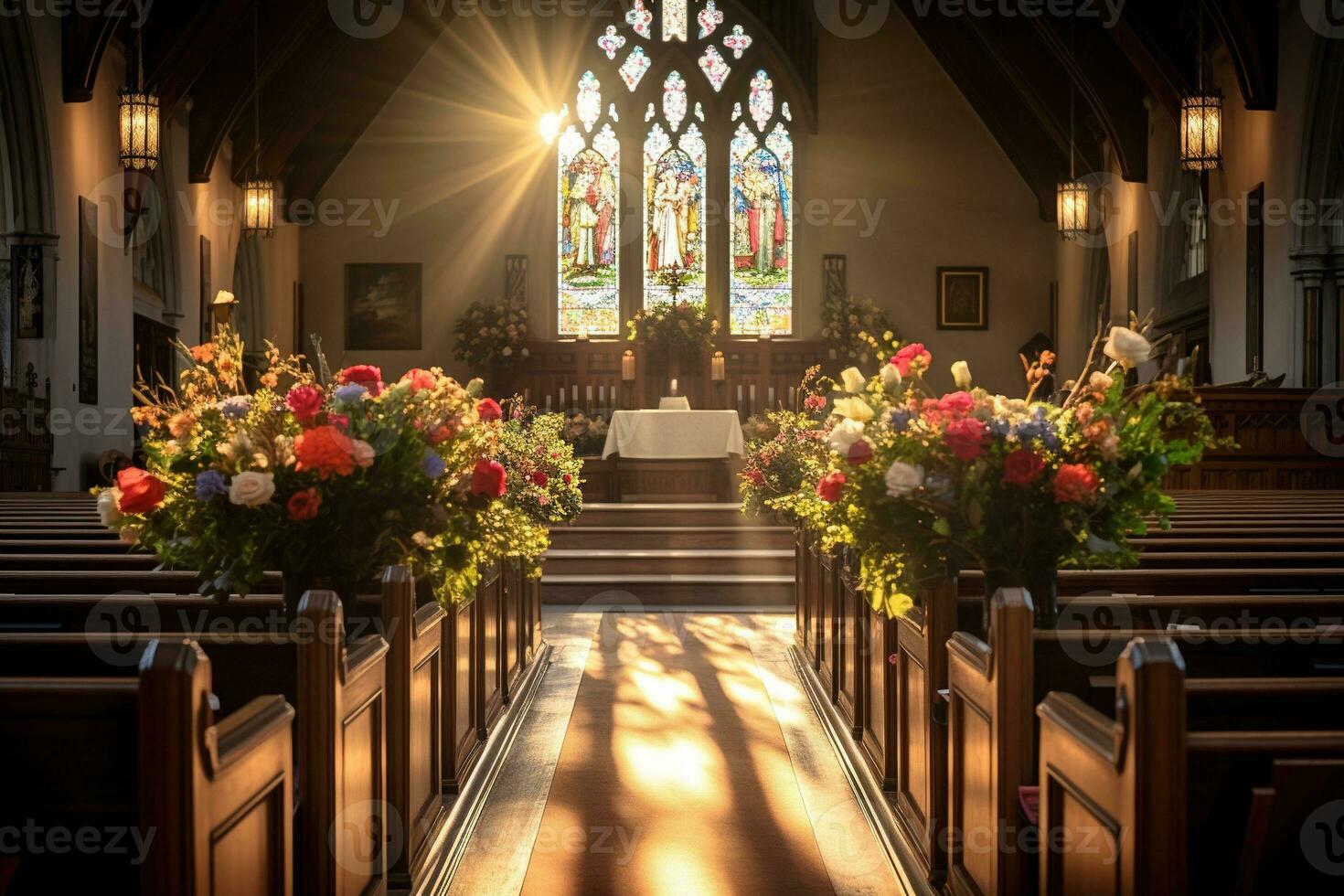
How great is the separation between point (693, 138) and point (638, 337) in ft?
7.68

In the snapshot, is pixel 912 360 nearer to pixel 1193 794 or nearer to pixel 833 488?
pixel 833 488

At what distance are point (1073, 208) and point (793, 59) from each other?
414 cm

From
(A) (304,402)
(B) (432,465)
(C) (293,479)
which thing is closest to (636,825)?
(B) (432,465)

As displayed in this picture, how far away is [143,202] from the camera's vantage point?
360 inches

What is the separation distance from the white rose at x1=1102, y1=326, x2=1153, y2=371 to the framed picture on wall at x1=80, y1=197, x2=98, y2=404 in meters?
7.53

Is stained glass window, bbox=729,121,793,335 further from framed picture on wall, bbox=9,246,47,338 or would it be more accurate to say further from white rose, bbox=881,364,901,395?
white rose, bbox=881,364,901,395

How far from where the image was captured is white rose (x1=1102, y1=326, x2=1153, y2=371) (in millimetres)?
2197

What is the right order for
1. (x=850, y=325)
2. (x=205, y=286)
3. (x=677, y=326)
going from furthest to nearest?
1. (x=850, y=325)
2. (x=677, y=326)
3. (x=205, y=286)

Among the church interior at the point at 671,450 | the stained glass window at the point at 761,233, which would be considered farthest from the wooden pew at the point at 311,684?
the stained glass window at the point at 761,233

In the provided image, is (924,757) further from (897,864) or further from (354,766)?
(354,766)

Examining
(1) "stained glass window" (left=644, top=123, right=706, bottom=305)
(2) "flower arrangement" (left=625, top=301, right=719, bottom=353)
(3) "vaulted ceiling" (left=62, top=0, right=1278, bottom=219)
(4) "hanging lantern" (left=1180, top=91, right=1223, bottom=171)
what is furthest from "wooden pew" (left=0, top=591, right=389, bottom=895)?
(1) "stained glass window" (left=644, top=123, right=706, bottom=305)

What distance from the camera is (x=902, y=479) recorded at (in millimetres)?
2246

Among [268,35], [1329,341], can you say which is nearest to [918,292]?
[1329,341]

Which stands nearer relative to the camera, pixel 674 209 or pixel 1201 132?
pixel 1201 132
